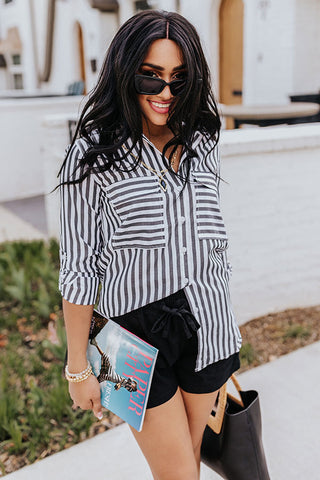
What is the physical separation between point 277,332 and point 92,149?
248cm

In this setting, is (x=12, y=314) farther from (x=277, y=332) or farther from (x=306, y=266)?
(x=306, y=266)

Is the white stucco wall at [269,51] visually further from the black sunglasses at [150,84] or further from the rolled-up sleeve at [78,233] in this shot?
the rolled-up sleeve at [78,233]

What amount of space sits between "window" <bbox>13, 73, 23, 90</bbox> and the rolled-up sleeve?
672 inches

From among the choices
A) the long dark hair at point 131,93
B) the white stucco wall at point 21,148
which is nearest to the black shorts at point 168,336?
the long dark hair at point 131,93

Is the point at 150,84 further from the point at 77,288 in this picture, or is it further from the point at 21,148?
the point at 21,148

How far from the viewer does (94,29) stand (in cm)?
1164

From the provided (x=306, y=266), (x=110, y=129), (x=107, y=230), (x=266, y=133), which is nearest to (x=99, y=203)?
(x=107, y=230)

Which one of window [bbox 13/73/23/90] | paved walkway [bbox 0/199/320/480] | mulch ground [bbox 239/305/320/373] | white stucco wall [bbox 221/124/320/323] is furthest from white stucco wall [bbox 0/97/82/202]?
window [bbox 13/73/23/90]

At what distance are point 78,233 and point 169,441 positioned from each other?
23.2 inches

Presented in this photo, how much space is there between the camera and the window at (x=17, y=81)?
56.0 ft

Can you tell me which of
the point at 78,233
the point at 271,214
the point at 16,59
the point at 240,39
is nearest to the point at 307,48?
the point at 240,39

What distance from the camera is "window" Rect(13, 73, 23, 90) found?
17.1m

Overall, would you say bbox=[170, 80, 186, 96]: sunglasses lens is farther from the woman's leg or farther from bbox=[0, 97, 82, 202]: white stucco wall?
bbox=[0, 97, 82, 202]: white stucco wall

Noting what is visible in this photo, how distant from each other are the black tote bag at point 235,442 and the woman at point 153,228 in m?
0.18
